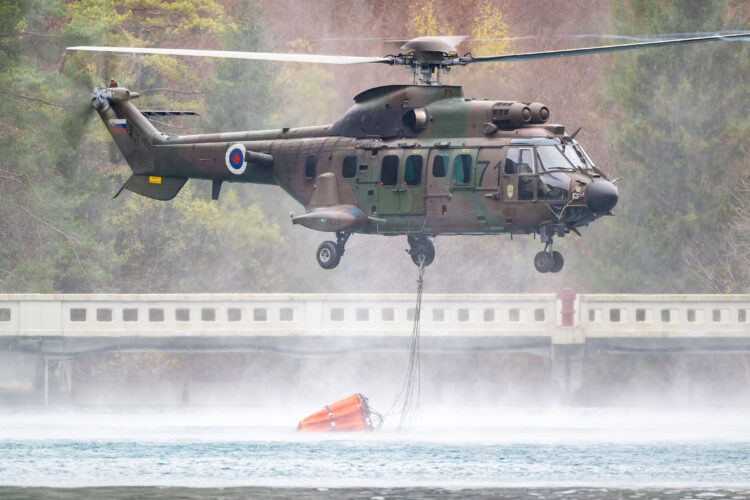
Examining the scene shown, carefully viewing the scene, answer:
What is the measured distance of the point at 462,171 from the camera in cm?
3547

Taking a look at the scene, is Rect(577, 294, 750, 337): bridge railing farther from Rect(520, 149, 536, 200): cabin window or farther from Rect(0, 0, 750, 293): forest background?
Rect(520, 149, 536, 200): cabin window

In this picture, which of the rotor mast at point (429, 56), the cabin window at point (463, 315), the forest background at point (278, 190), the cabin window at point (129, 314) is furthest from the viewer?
the cabin window at point (129, 314)

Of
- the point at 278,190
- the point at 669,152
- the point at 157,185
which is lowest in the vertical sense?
the point at 157,185

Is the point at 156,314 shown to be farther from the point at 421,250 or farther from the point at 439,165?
the point at 439,165

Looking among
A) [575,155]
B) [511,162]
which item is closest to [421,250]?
[511,162]

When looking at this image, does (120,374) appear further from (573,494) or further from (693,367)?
(573,494)

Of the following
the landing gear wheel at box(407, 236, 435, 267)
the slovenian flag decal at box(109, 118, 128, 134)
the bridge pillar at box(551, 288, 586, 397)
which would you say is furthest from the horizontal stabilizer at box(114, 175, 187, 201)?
the bridge pillar at box(551, 288, 586, 397)

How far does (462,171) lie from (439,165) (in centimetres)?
55

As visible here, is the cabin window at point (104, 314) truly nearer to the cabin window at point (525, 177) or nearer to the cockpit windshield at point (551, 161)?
the cabin window at point (525, 177)

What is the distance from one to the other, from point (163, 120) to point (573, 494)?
3437 cm

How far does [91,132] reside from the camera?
246ft

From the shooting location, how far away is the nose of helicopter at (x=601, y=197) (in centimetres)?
3375

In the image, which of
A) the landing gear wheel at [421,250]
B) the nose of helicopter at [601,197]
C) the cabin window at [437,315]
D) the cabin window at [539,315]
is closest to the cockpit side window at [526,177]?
the nose of helicopter at [601,197]

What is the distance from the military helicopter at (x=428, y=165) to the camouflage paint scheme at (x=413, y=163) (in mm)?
22
